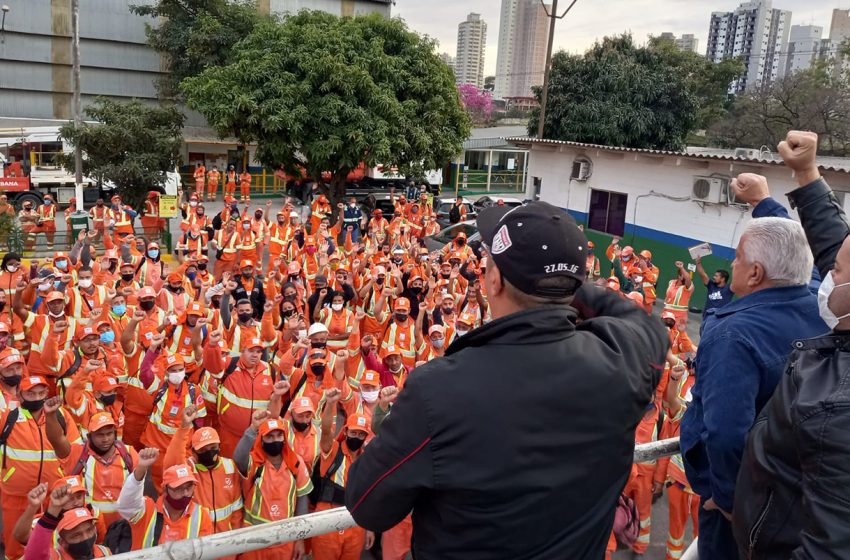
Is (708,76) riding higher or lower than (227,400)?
higher

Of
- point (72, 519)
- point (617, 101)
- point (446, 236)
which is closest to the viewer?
point (72, 519)

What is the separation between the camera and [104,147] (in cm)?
1753

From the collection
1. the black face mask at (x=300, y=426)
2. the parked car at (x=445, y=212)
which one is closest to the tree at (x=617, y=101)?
the parked car at (x=445, y=212)

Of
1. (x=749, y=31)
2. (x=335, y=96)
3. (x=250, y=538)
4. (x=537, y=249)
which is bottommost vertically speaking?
(x=250, y=538)

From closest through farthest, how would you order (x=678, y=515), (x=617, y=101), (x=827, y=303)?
1. (x=827, y=303)
2. (x=678, y=515)
3. (x=617, y=101)

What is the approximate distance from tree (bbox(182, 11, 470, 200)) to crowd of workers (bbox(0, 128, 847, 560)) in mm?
8925

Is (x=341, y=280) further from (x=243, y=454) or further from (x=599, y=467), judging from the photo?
(x=599, y=467)

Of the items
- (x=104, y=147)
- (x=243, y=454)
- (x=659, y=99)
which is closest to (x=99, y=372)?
(x=243, y=454)

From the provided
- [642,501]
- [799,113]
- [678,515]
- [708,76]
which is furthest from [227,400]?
[708,76]

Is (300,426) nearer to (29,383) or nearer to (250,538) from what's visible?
(29,383)

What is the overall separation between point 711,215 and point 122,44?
3299 centimetres

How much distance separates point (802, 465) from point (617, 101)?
28.7 metres

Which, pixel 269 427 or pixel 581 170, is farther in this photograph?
pixel 581 170

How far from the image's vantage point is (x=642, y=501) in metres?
5.73
